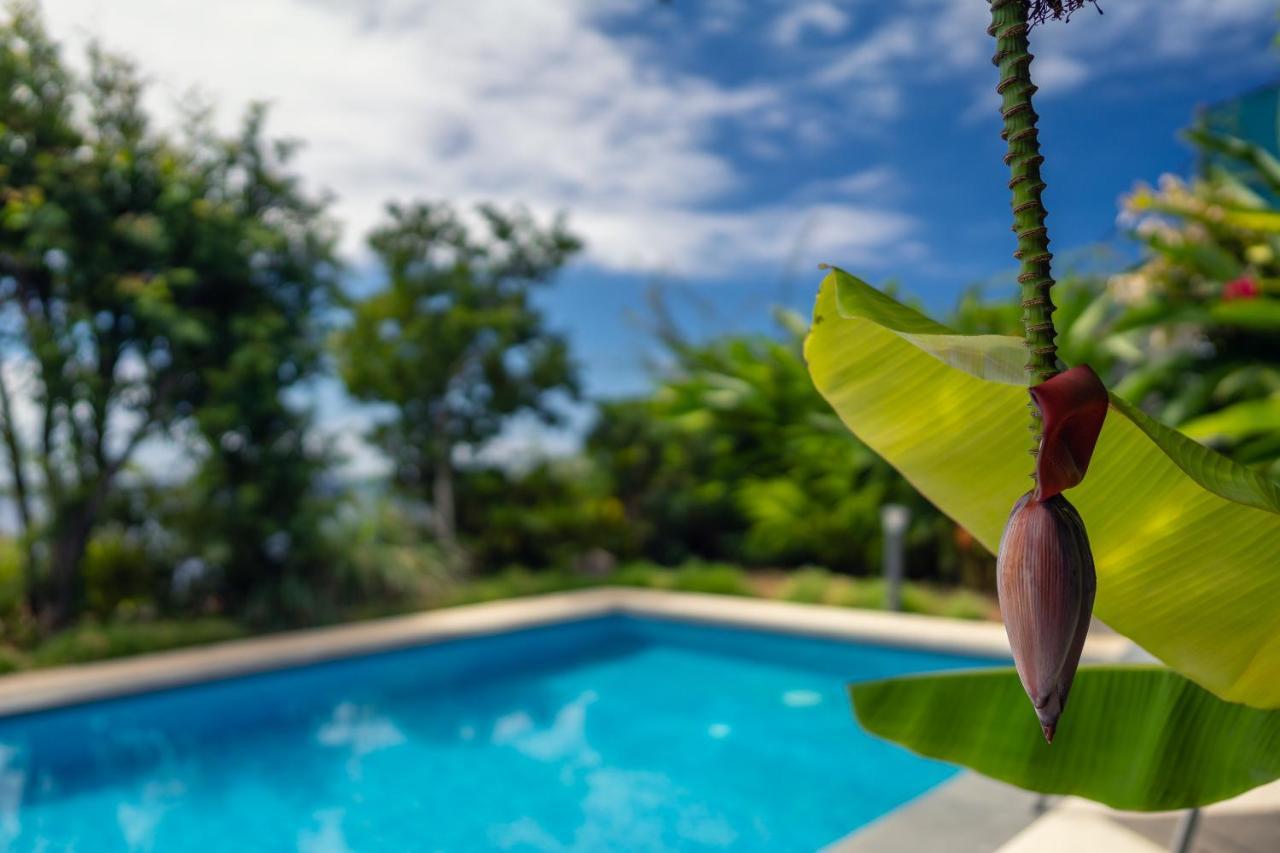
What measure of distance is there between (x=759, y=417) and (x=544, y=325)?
Answer: 2.81m

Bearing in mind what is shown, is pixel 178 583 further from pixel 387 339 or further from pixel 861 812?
pixel 861 812

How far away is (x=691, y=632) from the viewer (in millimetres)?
8477

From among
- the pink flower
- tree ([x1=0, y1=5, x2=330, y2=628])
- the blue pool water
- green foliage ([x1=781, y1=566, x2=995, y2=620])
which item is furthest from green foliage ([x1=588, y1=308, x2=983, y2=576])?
tree ([x1=0, y1=5, x2=330, y2=628])

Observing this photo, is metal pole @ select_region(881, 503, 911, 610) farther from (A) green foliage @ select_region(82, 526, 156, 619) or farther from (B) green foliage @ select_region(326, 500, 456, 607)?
(A) green foliage @ select_region(82, 526, 156, 619)

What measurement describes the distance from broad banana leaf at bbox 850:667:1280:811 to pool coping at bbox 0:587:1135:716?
436 cm

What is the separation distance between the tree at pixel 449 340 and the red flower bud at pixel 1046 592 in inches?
391

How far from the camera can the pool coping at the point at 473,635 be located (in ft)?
19.9

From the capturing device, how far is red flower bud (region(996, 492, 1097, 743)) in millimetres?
417

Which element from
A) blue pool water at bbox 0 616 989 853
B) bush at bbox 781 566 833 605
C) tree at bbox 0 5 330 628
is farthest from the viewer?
bush at bbox 781 566 833 605

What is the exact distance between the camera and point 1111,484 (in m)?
0.90

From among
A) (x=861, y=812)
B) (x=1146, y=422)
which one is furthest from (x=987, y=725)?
(x=861, y=812)

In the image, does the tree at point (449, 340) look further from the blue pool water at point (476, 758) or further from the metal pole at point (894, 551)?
the metal pole at point (894, 551)

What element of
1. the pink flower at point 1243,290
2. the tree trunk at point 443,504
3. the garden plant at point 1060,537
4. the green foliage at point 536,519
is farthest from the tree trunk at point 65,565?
the pink flower at point 1243,290

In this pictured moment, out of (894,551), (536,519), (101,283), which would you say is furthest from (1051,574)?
(536,519)
